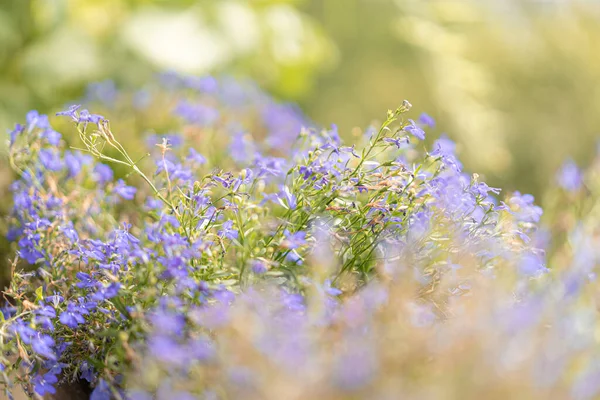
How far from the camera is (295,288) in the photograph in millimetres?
740

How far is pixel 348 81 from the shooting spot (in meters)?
2.95

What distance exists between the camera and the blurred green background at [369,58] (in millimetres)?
1831

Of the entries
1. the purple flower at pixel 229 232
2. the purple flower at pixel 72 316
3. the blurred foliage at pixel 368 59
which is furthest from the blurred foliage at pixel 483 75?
the purple flower at pixel 72 316

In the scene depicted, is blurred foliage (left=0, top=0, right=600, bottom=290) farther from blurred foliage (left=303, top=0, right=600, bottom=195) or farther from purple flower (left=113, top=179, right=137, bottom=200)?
purple flower (left=113, top=179, right=137, bottom=200)

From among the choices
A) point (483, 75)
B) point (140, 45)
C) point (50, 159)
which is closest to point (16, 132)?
point (50, 159)

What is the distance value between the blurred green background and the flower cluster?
0.96 m

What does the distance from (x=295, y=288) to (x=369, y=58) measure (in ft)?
7.84

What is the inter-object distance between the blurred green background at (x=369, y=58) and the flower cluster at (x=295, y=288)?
0.96 meters

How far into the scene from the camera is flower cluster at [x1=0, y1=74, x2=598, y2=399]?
1.68 feet

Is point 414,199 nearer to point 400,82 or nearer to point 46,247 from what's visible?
point 46,247

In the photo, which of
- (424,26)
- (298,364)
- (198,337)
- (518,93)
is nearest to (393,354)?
(298,364)

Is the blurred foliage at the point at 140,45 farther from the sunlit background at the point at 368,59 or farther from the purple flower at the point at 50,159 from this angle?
the purple flower at the point at 50,159

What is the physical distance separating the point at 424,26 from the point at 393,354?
6.66ft

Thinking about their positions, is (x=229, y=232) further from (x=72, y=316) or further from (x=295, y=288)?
(x=72, y=316)
